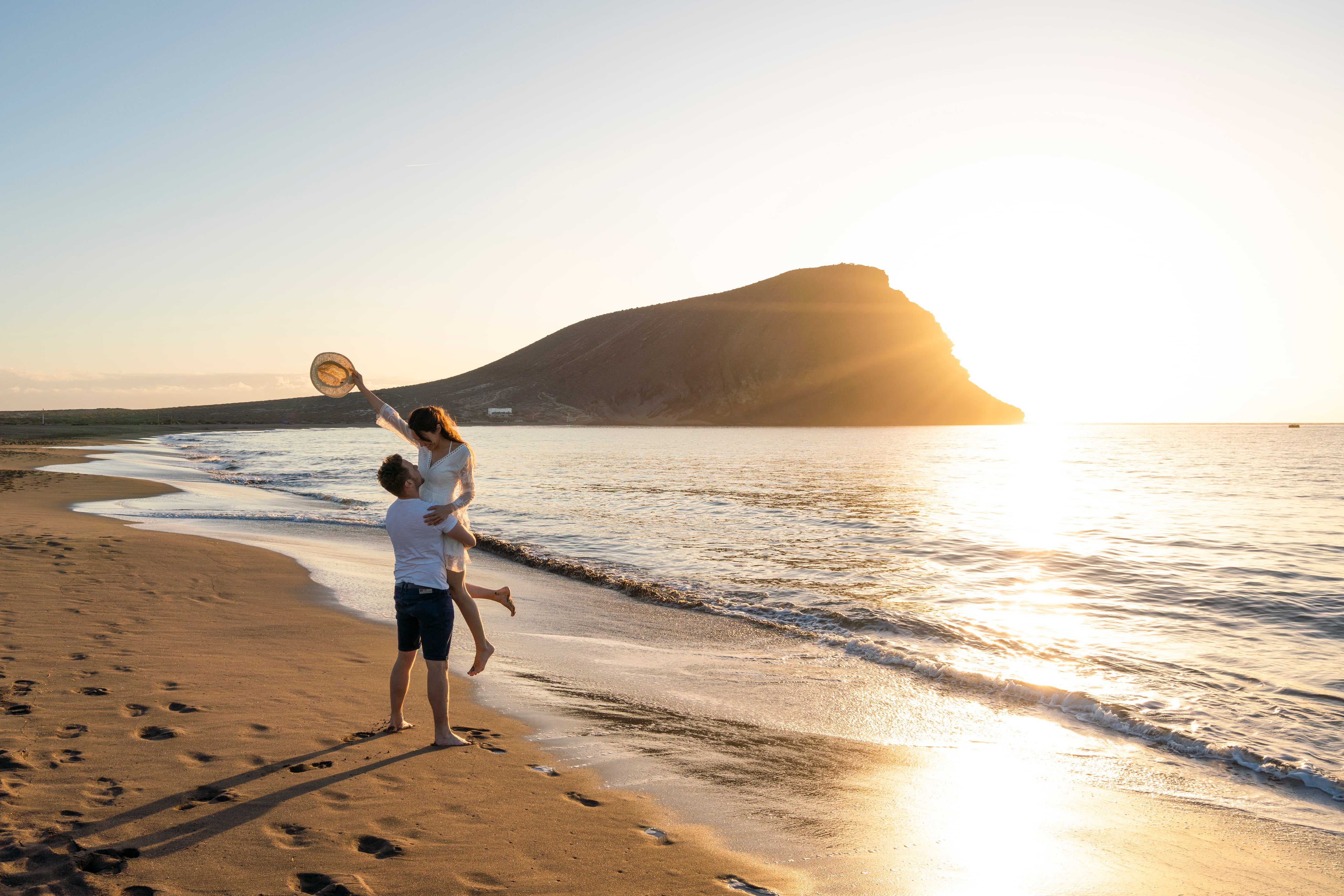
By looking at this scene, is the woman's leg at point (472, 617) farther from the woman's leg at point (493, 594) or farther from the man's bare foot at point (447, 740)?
the man's bare foot at point (447, 740)

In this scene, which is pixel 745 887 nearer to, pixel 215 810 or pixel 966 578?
pixel 215 810

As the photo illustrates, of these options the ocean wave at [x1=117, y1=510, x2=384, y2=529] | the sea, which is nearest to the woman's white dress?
the sea

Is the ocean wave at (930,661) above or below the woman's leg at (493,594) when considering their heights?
below

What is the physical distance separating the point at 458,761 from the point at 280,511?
17.9 metres

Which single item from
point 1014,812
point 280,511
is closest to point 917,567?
point 1014,812

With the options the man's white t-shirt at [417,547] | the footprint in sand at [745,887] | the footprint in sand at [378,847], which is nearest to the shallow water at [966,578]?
the man's white t-shirt at [417,547]

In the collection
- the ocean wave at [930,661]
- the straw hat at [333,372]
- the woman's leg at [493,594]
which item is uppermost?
the straw hat at [333,372]

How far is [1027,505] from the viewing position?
29.9m

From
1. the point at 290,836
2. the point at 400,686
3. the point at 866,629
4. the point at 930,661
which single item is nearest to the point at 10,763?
the point at 290,836

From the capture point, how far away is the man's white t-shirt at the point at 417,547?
16.5ft

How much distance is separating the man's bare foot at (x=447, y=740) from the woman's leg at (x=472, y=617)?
57cm

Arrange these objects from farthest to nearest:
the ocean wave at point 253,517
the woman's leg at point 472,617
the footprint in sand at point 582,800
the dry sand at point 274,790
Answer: the ocean wave at point 253,517, the woman's leg at point 472,617, the footprint in sand at point 582,800, the dry sand at point 274,790

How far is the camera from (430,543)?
504cm

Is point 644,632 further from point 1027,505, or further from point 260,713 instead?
point 1027,505
